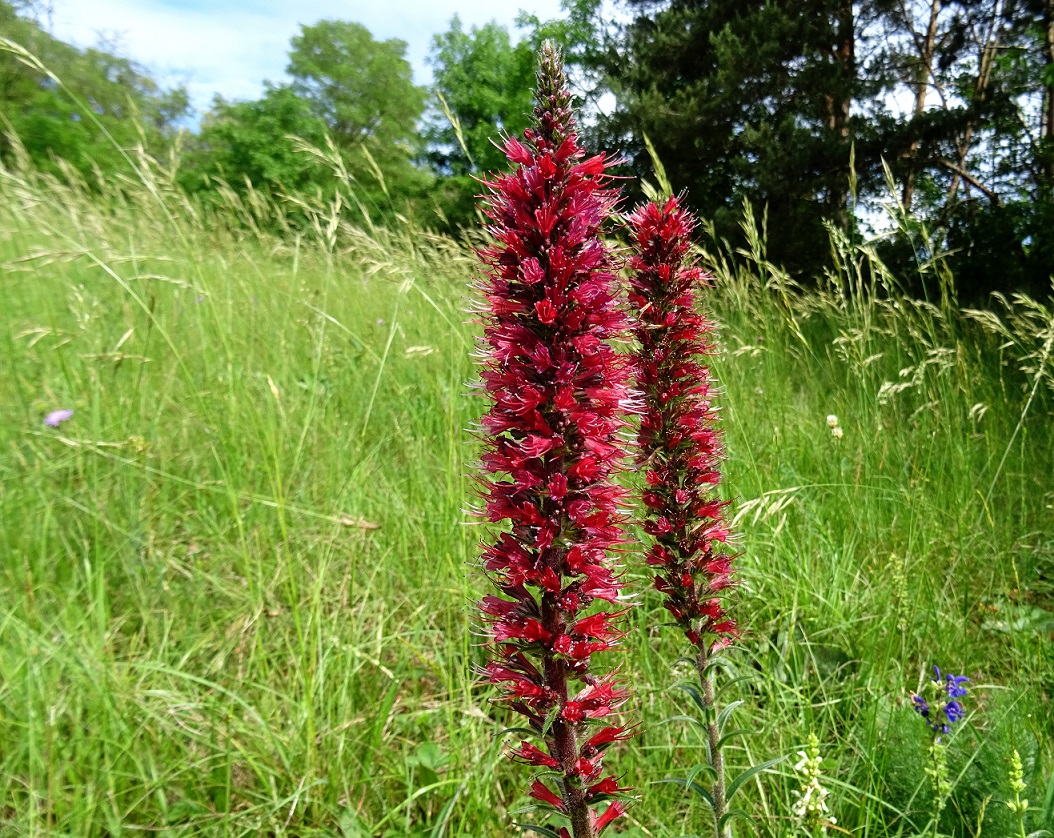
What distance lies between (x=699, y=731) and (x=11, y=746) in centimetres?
197

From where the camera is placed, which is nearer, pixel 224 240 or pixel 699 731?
pixel 699 731

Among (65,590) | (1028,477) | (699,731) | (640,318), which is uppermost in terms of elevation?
(640,318)

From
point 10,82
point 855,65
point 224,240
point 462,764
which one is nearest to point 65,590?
point 462,764

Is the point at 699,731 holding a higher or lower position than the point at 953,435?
lower

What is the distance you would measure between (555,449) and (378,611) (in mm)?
1712

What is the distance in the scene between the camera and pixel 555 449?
1.07m

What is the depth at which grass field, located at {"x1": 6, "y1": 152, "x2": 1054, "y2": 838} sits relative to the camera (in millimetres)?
1715

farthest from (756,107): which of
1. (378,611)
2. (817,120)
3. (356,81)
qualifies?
(356,81)

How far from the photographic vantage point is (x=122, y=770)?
1.73 m

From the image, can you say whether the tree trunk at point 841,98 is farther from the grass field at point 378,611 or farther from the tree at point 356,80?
the tree at point 356,80

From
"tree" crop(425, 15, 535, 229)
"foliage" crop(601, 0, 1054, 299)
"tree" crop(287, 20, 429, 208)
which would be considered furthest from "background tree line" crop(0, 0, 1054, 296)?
"tree" crop(287, 20, 429, 208)

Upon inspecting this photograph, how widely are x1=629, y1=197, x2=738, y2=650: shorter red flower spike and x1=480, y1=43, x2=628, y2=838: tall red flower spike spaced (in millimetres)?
382

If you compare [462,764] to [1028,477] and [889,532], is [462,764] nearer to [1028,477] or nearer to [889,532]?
[889,532]

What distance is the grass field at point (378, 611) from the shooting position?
5.63 feet
